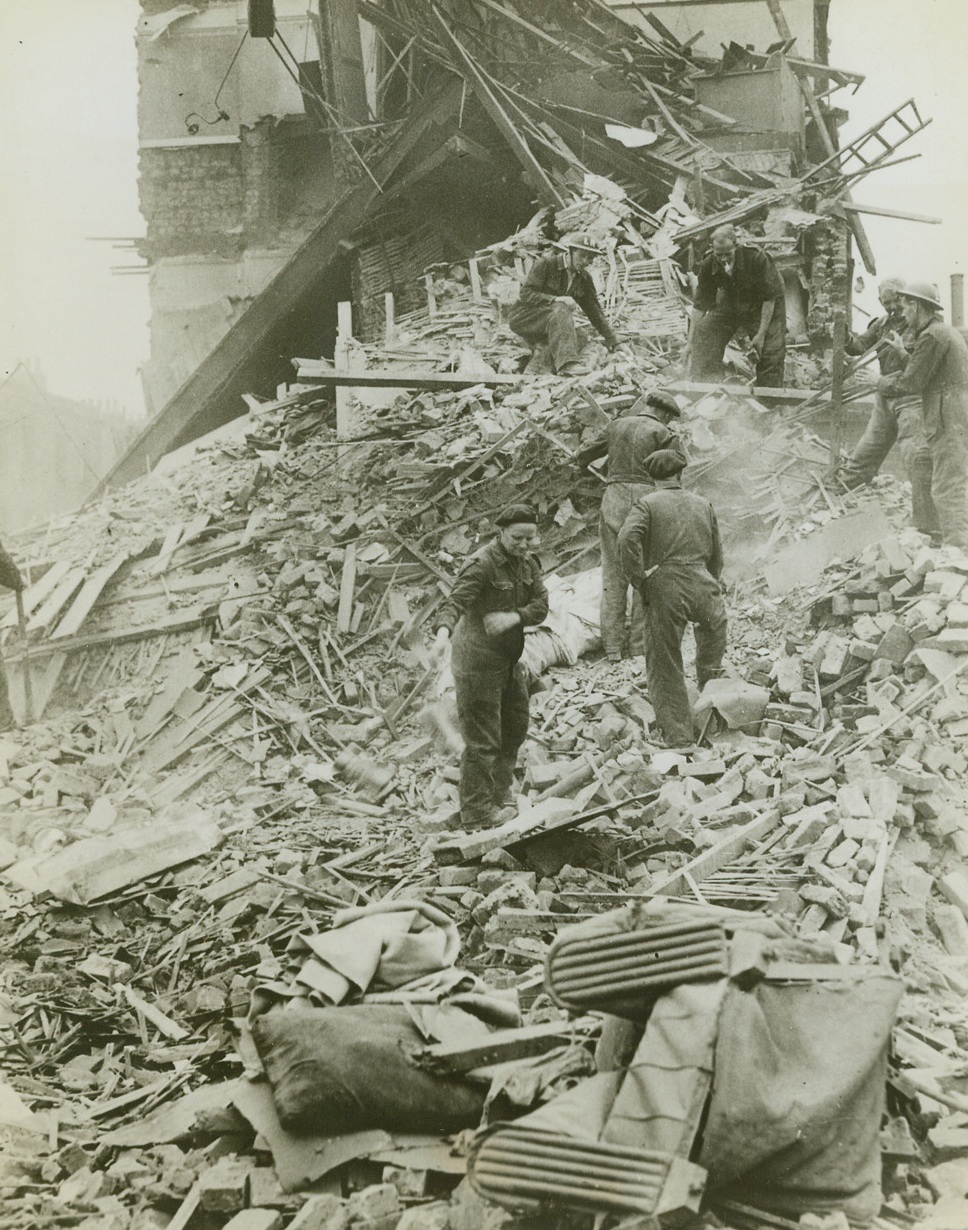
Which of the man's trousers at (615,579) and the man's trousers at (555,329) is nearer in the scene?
the man's trousers at (615,579)

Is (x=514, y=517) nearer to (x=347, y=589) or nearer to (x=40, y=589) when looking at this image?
(x=347, y=589)

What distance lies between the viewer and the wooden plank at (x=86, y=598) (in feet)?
24.0

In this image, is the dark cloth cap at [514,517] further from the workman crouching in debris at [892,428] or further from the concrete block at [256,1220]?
the concrete block at [256,1220]

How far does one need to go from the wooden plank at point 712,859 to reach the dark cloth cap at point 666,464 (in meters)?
2.26

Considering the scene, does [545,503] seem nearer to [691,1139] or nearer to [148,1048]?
[148,1048]

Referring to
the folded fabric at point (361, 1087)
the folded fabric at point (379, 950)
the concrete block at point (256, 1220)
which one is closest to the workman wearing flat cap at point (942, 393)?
the folded fabric at point (379, 950)

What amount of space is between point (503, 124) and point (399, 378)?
9.60 ft

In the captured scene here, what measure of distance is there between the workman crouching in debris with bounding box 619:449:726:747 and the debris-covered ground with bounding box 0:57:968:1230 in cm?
23

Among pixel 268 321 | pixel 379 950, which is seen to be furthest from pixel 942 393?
pixel 268 321

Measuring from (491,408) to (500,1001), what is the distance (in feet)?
17.5

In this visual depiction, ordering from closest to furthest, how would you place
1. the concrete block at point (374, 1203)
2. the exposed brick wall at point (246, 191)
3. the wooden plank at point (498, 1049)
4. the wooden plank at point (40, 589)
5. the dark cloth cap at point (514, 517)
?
the concrete block at point (374, 1203) < the wooden plank at point (498, 1049) < the dark cloth cap at point (514, 517) < the wooden plank at point (40, 589) < the exposed brick wall at point (246, 191)

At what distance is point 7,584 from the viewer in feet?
19.7

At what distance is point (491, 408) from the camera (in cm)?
805

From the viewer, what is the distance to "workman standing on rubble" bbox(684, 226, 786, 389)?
7930 mm
